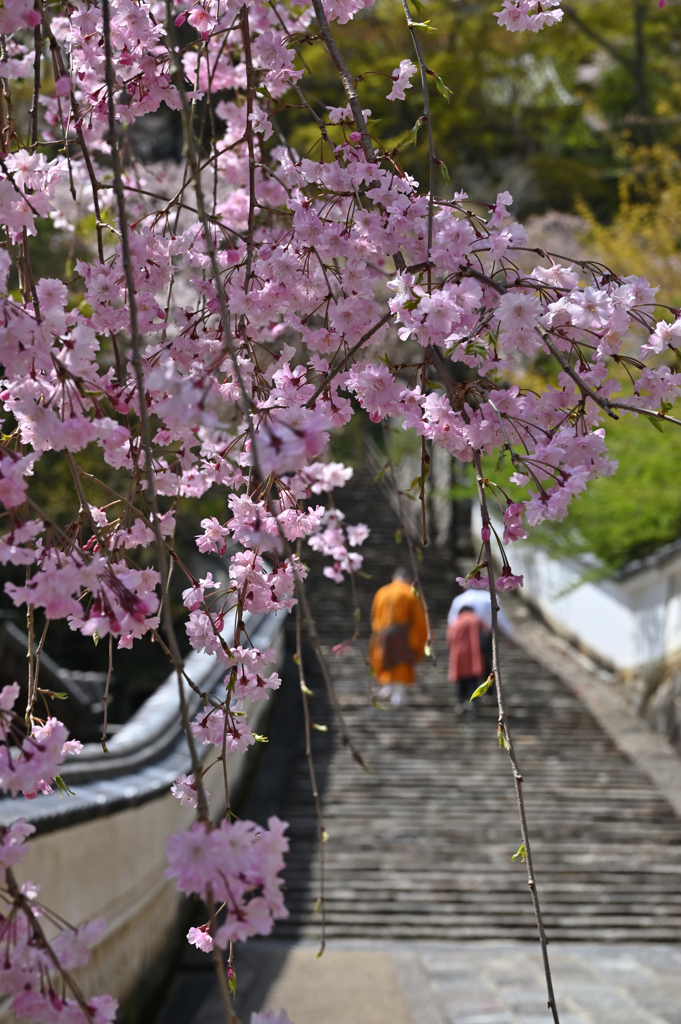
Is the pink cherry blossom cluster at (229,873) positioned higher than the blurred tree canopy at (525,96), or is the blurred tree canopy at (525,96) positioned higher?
the blurred tree canopy at (525,96)

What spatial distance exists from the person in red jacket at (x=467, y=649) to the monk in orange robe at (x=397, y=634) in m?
0.29

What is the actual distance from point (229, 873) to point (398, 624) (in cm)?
678

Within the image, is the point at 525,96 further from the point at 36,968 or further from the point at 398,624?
the point at 36,968

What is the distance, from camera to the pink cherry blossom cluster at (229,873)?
0.81m

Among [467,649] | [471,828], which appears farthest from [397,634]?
[471,828]

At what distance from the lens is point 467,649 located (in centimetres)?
765

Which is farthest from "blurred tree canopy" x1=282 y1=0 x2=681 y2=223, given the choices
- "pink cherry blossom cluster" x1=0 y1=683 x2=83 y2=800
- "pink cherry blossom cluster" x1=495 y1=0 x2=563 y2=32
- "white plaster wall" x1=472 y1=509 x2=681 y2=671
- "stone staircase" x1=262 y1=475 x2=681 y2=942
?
"pink cherry blossom cluster" x1=0 y1=683 x2=83 y2=800

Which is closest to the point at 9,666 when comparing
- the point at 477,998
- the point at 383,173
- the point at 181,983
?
the point at 181,983

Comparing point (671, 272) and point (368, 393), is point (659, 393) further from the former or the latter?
point (671, 272)

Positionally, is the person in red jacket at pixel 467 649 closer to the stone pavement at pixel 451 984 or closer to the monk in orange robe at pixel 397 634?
the monk in orange robe at pixel 397 634

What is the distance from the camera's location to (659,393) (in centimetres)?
141

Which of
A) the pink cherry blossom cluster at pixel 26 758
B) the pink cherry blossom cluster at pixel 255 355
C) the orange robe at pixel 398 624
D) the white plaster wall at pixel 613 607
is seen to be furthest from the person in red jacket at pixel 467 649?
the pink cherry blossom cluster at pixel 26 758

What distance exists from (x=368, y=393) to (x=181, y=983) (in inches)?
142

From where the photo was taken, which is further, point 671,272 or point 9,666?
point 671,272
